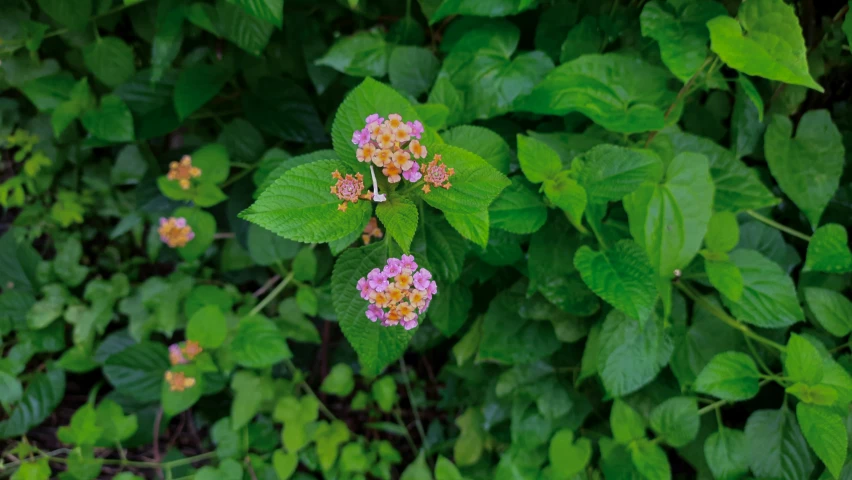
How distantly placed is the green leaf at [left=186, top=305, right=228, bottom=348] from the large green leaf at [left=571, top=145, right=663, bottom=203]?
38.6 inches

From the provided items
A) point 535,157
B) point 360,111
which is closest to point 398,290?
point 360,111

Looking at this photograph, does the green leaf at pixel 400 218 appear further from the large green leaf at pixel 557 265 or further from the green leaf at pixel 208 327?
the green leaf at pixel 208 327

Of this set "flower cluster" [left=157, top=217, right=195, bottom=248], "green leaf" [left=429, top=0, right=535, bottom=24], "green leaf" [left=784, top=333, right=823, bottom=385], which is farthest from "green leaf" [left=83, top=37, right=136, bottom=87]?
"green leaf" [left=784, top=333, right=823, bottom=385]

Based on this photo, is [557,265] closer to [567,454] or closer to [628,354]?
[628,354]

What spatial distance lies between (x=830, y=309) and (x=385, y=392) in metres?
1.24

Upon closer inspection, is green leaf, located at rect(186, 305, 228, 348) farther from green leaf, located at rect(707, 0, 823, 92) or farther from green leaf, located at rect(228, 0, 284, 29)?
green leaf, located at rect(707, 0, 823, 92)

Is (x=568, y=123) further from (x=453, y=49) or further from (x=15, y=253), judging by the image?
(x=15, y=253)

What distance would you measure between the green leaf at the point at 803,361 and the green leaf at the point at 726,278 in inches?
5.9

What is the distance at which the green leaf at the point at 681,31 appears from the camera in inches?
40.5

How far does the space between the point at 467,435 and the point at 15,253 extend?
159 cm

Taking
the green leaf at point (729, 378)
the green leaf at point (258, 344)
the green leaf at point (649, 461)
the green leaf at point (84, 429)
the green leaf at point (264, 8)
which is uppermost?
the green leaf at point (264, 8)

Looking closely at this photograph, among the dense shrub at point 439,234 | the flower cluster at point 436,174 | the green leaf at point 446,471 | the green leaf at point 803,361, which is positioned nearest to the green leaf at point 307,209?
the dense shrub at point 439,234

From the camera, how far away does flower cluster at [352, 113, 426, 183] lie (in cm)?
78

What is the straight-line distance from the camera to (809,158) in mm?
1259
